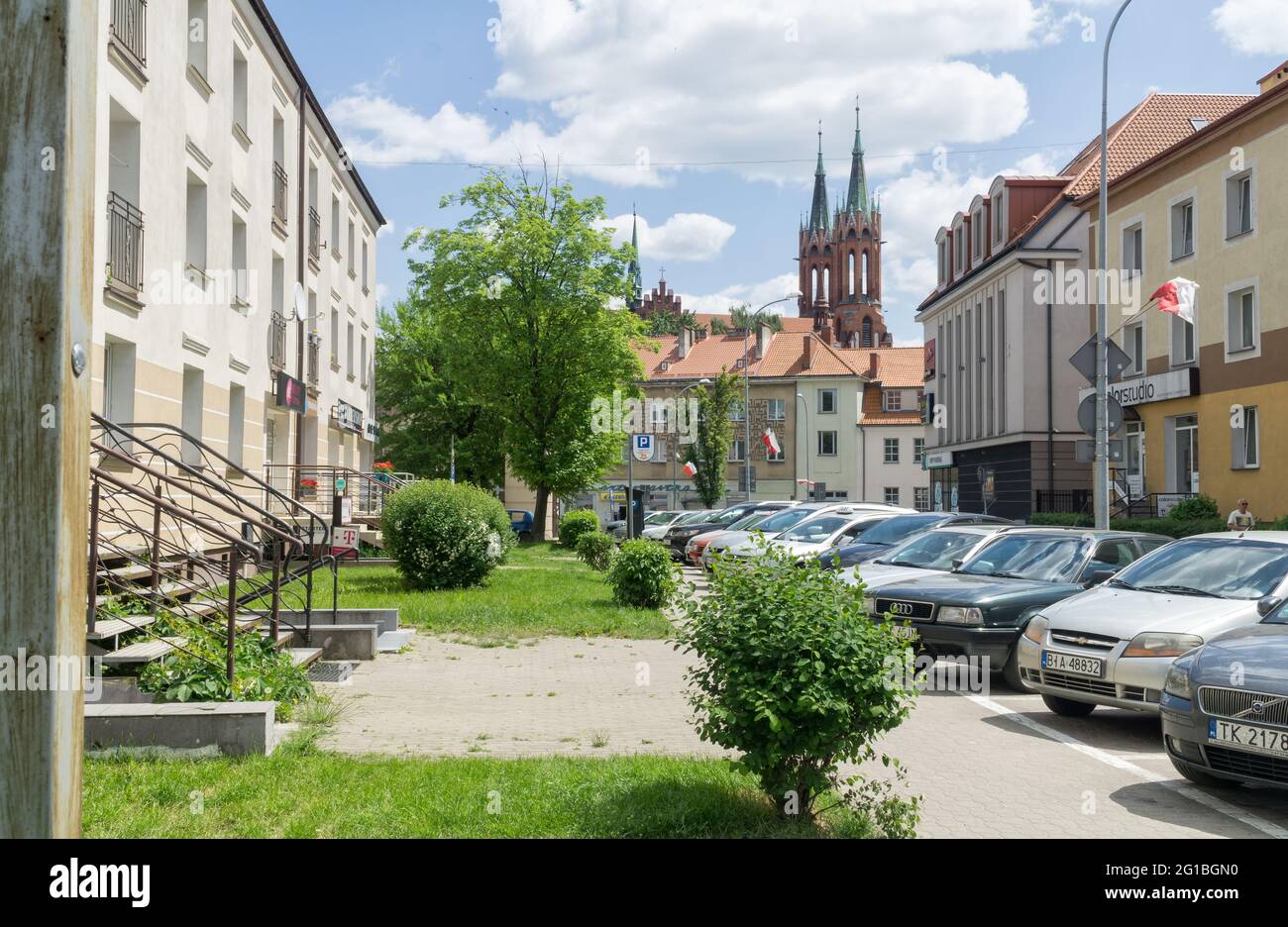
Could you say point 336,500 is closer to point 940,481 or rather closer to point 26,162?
point 26,162

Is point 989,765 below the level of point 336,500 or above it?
below

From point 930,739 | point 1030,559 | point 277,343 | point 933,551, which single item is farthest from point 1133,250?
point 930,739

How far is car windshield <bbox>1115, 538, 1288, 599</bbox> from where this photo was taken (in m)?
9.27

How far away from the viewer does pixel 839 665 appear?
208 inches

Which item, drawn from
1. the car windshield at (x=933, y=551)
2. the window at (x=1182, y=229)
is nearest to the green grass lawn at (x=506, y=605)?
the car windshield at (x=933, y=551)

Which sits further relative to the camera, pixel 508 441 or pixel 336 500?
pixel 508 441

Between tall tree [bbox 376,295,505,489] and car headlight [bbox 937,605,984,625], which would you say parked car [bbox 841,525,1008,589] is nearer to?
car headlight [bbox 937,605,984,625]

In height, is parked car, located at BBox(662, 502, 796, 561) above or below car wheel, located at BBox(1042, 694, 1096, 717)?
above

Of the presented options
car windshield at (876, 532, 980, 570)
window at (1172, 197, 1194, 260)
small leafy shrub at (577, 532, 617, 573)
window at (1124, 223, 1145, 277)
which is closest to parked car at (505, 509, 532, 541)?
small leafy shrub at (577, 532, 617, 573)

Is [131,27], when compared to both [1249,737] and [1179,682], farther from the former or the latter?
[1249,737]

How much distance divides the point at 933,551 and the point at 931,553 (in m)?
0.06

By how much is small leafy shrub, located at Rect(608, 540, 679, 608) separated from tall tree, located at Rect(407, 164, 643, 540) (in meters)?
26.3

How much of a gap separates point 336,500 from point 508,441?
21029 mm

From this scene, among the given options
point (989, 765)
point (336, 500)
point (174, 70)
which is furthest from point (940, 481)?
point (989, 765)
